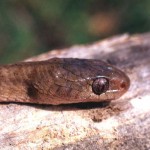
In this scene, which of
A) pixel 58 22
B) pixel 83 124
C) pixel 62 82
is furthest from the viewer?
pixel 58 22

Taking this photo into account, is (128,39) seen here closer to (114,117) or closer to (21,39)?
(114,117)

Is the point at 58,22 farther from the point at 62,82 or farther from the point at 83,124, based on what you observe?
the point at 83,124

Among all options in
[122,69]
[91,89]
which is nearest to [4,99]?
[91,89]

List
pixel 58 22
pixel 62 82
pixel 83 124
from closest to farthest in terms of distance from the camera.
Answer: pixel 83 124, pixel 62 82, pixel 58 22

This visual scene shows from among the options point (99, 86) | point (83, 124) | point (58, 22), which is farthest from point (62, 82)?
point (58, 22)

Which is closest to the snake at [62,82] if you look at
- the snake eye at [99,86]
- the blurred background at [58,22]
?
the snake eye at [99,86]

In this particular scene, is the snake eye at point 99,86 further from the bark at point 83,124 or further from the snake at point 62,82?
the bark at point 83,124
